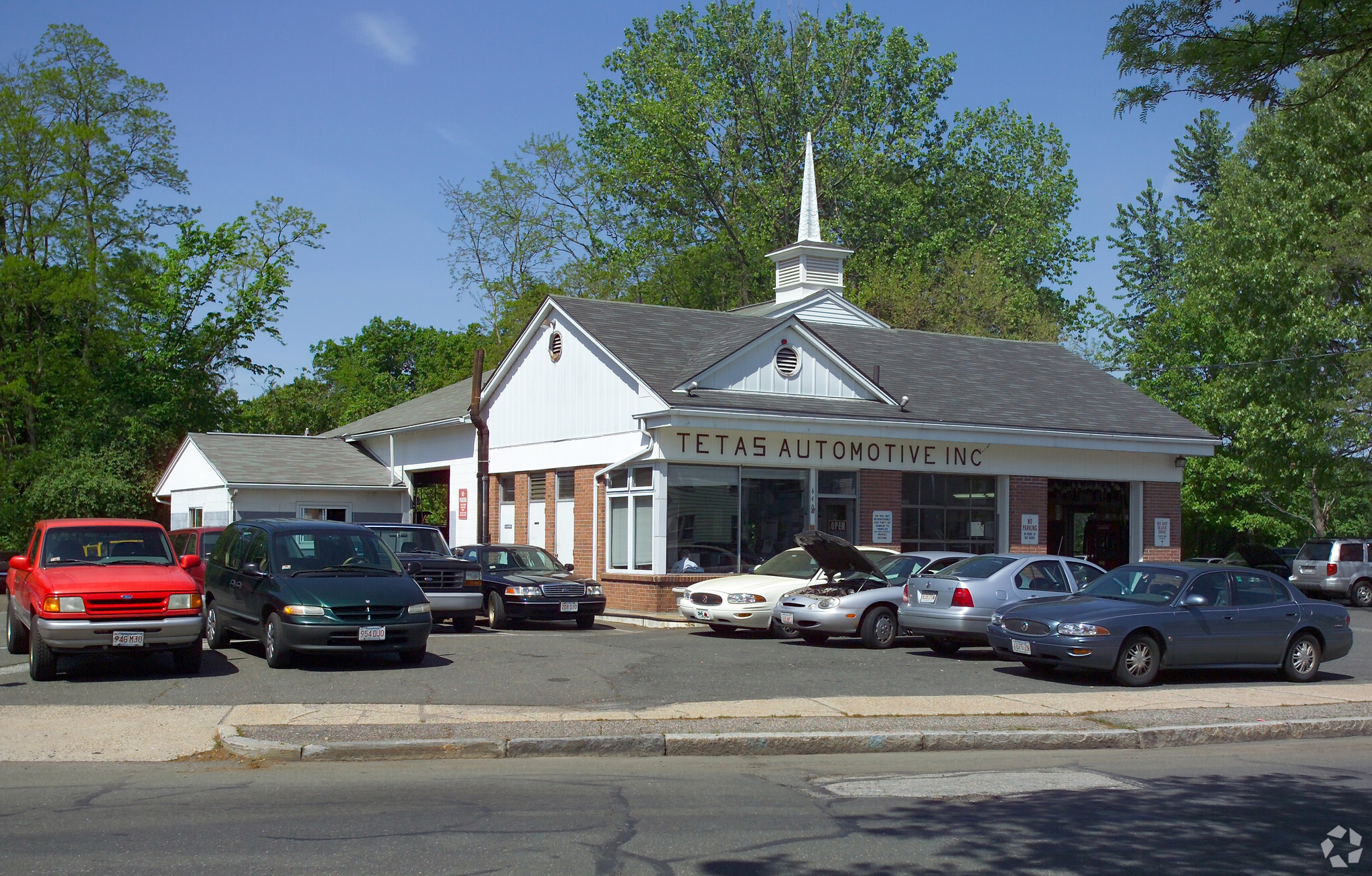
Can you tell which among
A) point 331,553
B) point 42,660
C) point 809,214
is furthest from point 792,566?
point 809,214

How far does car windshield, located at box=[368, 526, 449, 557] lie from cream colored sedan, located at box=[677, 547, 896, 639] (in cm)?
413

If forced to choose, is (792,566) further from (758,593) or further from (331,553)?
(331,553)

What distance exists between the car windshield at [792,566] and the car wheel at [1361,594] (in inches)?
839

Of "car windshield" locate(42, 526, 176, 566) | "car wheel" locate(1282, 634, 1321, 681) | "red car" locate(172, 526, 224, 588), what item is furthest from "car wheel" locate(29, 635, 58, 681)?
"car wheel" locate(1282, 634, 1321, 681)

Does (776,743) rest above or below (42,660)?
below

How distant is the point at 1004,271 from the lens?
58.2m

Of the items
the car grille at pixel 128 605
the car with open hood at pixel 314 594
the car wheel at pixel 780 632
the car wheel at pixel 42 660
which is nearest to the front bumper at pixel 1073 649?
the car wheel at pixel 780 632

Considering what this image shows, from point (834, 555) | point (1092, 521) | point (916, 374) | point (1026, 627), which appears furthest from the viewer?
point (1092, 521)

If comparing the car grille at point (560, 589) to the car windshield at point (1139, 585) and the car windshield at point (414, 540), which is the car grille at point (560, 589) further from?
the car windshield at point (1139, 585)

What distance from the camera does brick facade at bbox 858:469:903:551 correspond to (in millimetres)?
25859

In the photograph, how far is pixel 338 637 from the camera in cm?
1388

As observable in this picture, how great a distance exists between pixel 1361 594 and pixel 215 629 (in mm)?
30730

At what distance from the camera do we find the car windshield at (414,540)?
65.7ft

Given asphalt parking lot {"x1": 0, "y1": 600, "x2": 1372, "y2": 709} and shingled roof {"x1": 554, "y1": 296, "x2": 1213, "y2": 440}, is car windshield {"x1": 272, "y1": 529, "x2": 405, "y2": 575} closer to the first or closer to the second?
asphalt parking lot {"x1": 0, "y1": 600, "x2": 1372, "y2": 709}
